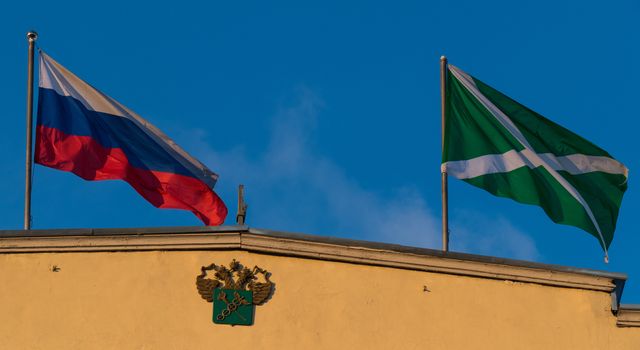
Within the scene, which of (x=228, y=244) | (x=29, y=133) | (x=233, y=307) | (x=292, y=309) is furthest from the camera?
(x=29, y=133)

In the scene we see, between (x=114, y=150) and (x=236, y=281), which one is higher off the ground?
(x=114, y=150)

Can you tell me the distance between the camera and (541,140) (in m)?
23.1

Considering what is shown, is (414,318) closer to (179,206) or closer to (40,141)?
(179,206)

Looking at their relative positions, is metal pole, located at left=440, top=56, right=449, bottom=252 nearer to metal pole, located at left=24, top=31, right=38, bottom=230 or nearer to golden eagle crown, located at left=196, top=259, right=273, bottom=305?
golden eagle crown, located at left=196, top=259, right=273, bottom=305

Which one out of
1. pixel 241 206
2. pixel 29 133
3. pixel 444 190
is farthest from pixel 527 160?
pixel 29 133

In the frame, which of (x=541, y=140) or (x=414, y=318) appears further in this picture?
(x=541, y=140)

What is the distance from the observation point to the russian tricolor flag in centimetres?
2255

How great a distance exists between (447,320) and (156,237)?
389 centimetres

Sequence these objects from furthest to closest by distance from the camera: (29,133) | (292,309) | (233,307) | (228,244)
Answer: (29,133) < (228,244) < (292,309) < (233,307)

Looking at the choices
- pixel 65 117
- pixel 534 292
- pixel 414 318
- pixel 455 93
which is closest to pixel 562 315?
pixel 534 292

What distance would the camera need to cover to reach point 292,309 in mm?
20469

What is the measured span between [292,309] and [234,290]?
2.54 feet

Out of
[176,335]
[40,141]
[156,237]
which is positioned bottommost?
[176,335]

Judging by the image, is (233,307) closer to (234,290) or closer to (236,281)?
(234,290)
